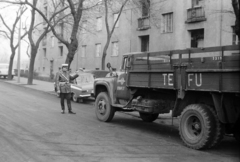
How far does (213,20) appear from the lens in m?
20.7

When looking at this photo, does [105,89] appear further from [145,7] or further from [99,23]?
[99,23]

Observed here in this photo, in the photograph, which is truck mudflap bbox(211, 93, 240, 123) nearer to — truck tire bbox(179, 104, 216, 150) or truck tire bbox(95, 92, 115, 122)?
truck tire bbox(179, 104, 216, 150)

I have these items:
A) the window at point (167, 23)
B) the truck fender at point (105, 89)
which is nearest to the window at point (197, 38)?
the window at point (167, 23)

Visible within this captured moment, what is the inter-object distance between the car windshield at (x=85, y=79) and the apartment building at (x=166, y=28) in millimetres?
4346

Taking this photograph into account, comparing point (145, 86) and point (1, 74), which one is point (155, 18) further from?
point (1, 74)

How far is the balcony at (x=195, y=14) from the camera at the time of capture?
21375mm

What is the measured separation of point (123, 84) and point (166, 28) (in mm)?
16348

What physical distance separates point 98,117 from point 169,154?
4540mm

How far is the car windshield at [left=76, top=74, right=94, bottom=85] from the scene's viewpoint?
57.4ft

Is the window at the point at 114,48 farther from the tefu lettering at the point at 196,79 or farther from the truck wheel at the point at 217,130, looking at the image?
the truck wheel at the point at 217,130

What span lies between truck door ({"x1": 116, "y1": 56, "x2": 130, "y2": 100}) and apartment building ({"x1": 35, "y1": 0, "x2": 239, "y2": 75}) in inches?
345

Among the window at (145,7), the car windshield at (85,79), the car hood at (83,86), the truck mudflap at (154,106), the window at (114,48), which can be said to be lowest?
the truck mudflap at (154,106)

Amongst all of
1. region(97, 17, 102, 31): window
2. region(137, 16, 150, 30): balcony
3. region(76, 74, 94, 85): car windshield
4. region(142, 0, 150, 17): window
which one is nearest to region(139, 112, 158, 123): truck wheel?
region(76, 74, 94, 85): car windshield

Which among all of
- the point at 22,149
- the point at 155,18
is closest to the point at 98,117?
the point at 22,149
